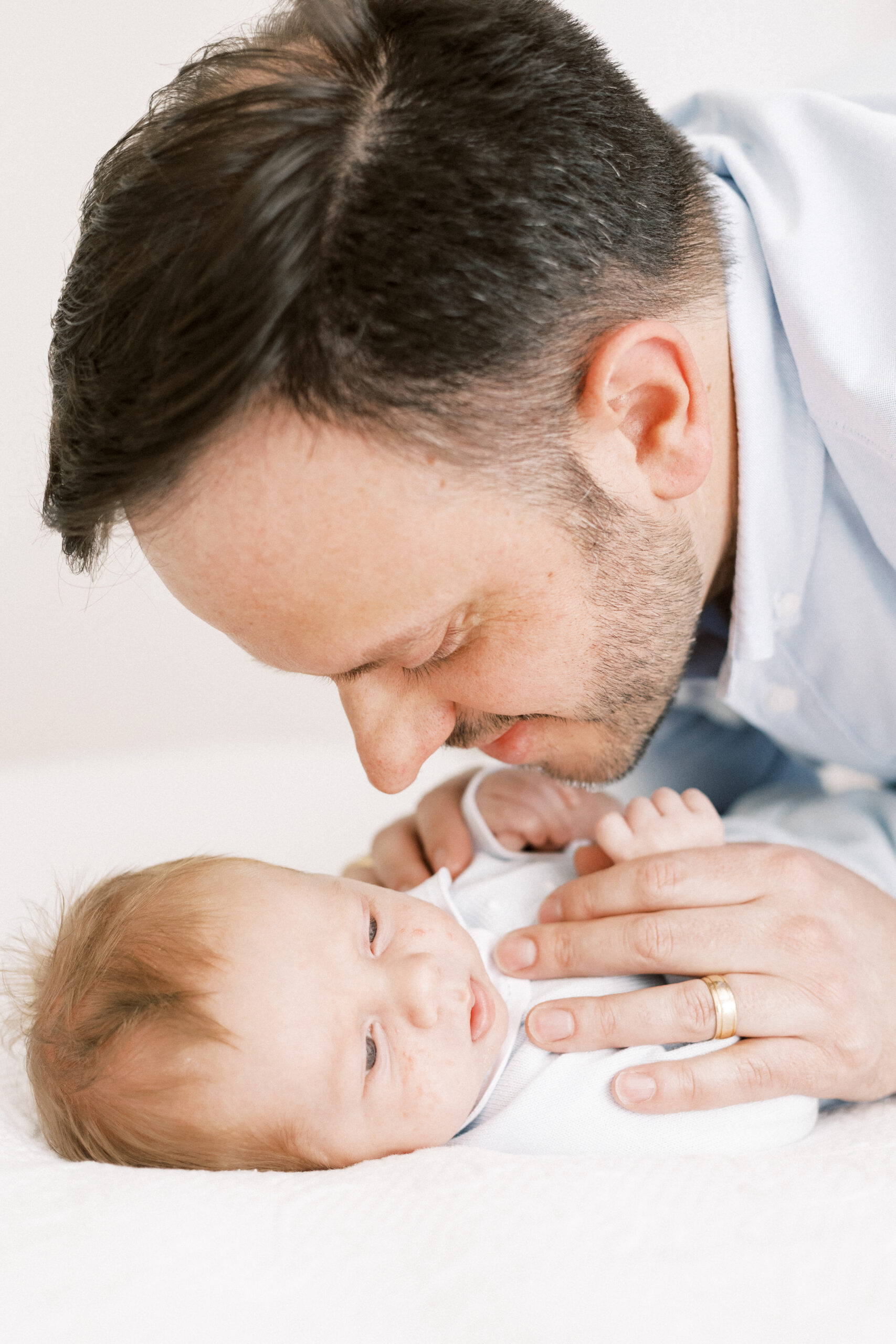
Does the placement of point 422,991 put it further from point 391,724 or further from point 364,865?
point 364,865

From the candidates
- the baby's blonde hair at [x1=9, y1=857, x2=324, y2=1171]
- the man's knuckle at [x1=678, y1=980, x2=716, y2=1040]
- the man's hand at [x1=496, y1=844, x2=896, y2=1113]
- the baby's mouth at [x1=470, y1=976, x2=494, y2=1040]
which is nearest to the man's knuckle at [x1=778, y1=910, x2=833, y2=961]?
the man's hand at [x1=496, y1=844, x2=896, y2=1113]

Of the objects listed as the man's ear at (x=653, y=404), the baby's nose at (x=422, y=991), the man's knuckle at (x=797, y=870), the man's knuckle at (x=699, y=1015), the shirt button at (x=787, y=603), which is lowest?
the man's knuckle at (x=699, y=1015)

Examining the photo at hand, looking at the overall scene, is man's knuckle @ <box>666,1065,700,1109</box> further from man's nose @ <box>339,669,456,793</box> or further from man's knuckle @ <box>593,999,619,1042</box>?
man's nose @ <box>339,669,456,793</box>

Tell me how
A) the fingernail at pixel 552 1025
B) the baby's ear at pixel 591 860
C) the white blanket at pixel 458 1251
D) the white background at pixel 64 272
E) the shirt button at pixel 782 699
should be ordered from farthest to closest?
1. the white background at pixel 64 272
2. the shirt button at pixel 782 699
3. the baby's ear at pixel 591 860
4. the fingernail at pixel 552 1025
5. the white blanket at pixel 458 1251

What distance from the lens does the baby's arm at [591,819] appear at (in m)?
1.28

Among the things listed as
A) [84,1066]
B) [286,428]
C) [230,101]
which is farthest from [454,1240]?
[230,101]

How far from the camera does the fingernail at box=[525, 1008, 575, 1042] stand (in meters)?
1.13

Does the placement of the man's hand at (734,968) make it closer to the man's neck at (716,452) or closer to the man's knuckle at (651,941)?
the man's knuckle at (651,941)

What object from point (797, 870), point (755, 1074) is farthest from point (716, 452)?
point (755, 1074)

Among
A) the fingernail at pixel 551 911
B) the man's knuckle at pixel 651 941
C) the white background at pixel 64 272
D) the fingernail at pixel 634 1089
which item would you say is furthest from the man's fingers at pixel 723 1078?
the white background at pixel 64 272

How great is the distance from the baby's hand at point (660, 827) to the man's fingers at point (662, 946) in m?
0.10

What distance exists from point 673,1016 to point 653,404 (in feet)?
2.06

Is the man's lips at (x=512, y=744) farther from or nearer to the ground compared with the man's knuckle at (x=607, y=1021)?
farther from the ground

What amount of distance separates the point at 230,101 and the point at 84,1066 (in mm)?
900
